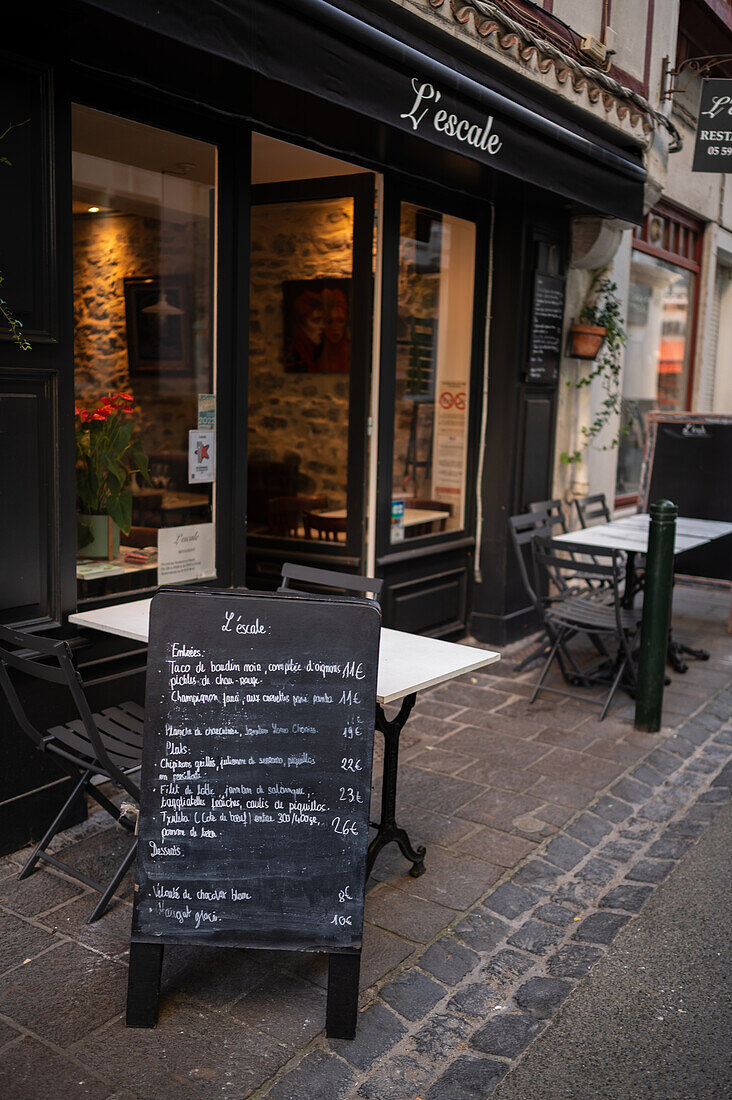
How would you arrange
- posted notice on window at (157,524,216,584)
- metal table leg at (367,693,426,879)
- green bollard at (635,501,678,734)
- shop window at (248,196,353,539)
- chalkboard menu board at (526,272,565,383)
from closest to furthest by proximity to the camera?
metal table leg at (367,693,426,879) < posted notice on window at (157,524,216,584) < green bollard at (635,501,678,734) < shop window at (248,196,353,539) < chalkboard menu board at (526,272,565,383)

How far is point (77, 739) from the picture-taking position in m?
3.44

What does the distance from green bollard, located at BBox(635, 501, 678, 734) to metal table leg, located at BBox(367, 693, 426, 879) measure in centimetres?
205

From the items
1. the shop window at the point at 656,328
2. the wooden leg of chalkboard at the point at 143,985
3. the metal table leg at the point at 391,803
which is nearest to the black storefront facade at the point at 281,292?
the wooden leg of chalkboard at the point at 143,985

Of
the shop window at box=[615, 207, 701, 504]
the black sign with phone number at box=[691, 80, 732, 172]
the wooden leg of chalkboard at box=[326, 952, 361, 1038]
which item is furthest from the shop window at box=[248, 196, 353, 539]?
the shop window at box=[615, 207, 701, 504]

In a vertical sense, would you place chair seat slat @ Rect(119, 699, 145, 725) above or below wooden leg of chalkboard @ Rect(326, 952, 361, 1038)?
above

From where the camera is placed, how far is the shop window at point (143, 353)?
4.28 metres

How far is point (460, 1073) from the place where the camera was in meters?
2.66

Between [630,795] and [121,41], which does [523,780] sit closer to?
[630,795]

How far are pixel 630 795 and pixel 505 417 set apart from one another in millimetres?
3110

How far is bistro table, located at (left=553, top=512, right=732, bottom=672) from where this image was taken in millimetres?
6062

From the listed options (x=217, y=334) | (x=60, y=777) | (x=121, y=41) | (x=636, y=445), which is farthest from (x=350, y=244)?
(x=636, y=445)

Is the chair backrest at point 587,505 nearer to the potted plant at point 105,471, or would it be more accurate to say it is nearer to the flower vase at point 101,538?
the potted plant at point 105,471

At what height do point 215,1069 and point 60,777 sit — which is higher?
point 60,777

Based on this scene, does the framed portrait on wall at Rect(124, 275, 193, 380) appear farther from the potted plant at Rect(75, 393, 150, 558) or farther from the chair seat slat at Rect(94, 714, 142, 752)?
the chair seat slat at Rect(94, 714, 142, 752)
